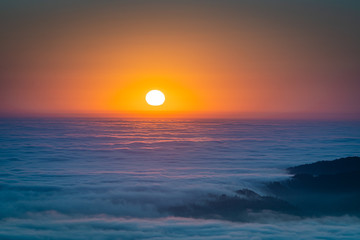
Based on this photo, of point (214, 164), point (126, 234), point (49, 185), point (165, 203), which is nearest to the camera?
point (126, 234)

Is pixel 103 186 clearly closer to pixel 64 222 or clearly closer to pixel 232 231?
pixel 64 222

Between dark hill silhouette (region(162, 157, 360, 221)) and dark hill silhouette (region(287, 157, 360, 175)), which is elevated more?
dark hill silhouette (region(287, 157, 360, 175))

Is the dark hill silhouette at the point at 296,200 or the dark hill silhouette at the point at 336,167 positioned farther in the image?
the dark hill silhouette at the point at 336,167

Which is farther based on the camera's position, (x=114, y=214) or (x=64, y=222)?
(x=114, y=214)

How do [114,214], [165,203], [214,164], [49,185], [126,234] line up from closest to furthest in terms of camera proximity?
1. [126,234]
2. [114,214]
3. [165,203]
4. [49,185]
5. [214,164]

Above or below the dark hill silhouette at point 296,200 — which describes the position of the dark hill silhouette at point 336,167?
above

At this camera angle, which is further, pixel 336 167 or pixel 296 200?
pixel 336 167

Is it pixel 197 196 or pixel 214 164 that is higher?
pixel 214 164

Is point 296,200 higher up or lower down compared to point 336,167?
lower down

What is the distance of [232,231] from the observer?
14195mm

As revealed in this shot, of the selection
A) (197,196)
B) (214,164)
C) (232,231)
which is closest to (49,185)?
(197,196)

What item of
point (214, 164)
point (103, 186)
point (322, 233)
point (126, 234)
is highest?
point (214, 164)

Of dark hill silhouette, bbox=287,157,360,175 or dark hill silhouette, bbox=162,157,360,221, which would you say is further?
dark hill silhouette, bbox=287,157,360,175

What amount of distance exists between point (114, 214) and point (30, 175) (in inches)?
420
